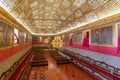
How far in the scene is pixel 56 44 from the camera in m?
9.96

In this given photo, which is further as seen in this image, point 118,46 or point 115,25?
point 115,25

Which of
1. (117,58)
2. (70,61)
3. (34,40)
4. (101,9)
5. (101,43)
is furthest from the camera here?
(34,40)

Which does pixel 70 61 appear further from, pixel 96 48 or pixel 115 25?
pixel 115 25

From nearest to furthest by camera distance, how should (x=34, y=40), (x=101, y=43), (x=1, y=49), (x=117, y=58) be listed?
(x=1, y=49) → (x=117, y=58) → (x=101, y=43) → (x=34, y=40)

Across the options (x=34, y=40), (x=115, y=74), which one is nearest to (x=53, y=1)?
(x=115, y=74)

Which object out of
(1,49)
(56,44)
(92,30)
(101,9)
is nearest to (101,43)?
(92,30)

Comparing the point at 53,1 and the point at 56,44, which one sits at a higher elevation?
the point at 53,1

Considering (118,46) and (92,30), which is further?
(92,30)

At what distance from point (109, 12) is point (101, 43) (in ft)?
7.69

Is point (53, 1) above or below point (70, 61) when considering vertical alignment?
above

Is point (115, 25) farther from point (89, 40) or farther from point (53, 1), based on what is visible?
point (53, 1)

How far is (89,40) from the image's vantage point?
31.9ft

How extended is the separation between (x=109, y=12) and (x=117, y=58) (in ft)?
9.84

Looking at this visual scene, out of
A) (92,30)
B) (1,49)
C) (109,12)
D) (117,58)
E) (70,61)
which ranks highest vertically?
(109,12)
